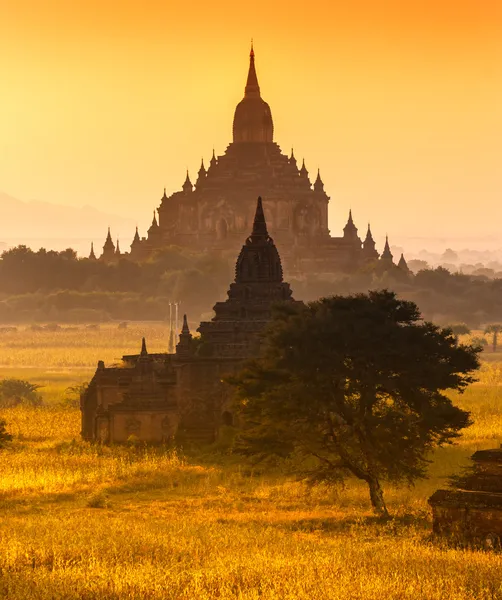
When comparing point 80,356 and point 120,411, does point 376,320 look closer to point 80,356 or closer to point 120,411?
point 120,411

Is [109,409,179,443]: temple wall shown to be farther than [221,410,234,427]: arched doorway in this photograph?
No

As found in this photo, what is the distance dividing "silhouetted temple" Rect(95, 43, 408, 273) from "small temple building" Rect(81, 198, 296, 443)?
93.2 meters

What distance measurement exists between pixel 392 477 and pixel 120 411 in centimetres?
1979

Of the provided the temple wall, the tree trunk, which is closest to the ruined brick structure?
the tree trunk

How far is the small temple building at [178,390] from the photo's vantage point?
5297 centimetres

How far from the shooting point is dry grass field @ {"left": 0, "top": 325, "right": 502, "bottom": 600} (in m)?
20.8

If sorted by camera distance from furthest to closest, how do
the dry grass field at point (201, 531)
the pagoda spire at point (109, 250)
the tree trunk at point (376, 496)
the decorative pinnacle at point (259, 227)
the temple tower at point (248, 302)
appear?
the pagoda spire at point (109, 250) < the decorative pinnacle at point (259, 227) < the temple tower at point (248, 302) < the tree trunk at point (376, 496) < the dry grass field at point (201, 531)

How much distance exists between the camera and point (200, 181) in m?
156

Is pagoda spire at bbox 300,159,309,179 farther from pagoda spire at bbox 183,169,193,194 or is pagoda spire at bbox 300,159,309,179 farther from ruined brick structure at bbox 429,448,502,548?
ruined brick structure at bbox 429,448,502,548

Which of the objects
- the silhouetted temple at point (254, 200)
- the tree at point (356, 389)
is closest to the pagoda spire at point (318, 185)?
the silhouetted temple at point (254, 200)

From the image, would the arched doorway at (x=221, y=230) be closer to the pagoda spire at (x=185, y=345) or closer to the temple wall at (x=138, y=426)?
the pagoda spire at (x=185, y=345)

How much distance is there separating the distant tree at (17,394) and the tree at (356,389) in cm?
3716

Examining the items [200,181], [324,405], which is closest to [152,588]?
[324,405]

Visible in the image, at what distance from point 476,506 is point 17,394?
52.7 m
